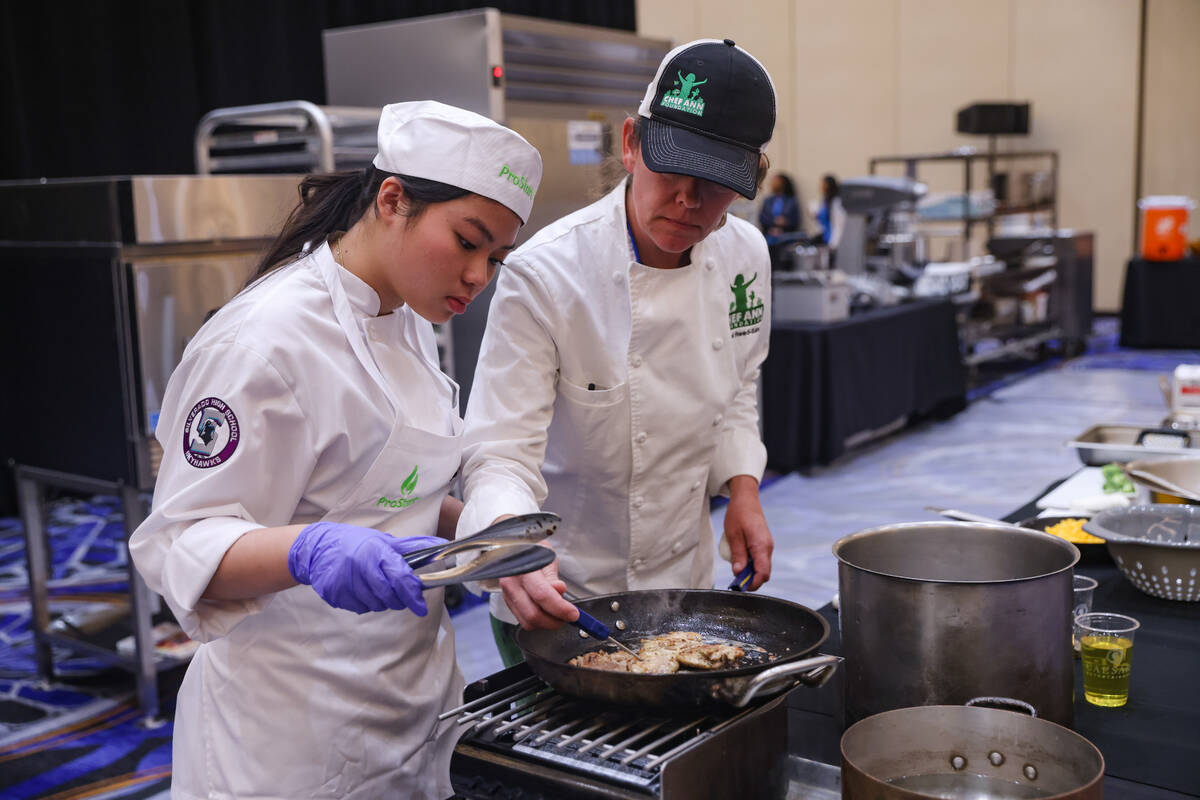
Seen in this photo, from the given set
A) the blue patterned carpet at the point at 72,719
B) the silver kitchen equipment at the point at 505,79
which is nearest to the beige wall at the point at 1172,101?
the silver kitchen equipment at the point at 505,79

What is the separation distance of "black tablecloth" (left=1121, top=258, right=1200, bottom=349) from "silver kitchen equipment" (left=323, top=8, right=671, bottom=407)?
17.8ft

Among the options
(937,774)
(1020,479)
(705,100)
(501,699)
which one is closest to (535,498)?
(501,699)

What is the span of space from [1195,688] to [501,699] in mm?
877

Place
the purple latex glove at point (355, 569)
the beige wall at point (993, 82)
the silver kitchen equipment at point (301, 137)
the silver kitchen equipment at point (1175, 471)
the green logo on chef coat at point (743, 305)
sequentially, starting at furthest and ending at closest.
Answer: the beige wall at point (993, 82), the silver kitchen equipment at point (301, 137), the silver kitchen equipment at point (1175, 471), the green logo on chef coat at point (743, 305), the purple latex glove at point (355, 569)

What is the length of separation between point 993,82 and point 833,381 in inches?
271

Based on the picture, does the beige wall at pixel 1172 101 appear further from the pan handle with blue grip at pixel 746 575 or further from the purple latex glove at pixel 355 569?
the purple latex glove at pixel 355 569

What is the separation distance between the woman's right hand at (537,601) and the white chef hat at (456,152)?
42 centimetres

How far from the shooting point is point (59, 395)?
3145 millimetres

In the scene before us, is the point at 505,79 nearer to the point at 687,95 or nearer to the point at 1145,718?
the point at 687,95

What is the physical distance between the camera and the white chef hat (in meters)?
1.26

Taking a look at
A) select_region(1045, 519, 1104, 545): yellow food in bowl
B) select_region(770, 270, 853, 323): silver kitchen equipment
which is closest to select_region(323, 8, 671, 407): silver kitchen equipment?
select_region(770, 270, 853, 323): silver kitchen equipment

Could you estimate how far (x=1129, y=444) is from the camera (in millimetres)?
2541

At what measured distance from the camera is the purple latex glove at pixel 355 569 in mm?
1053

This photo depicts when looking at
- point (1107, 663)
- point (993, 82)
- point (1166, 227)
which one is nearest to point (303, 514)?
point (1107, 663)
